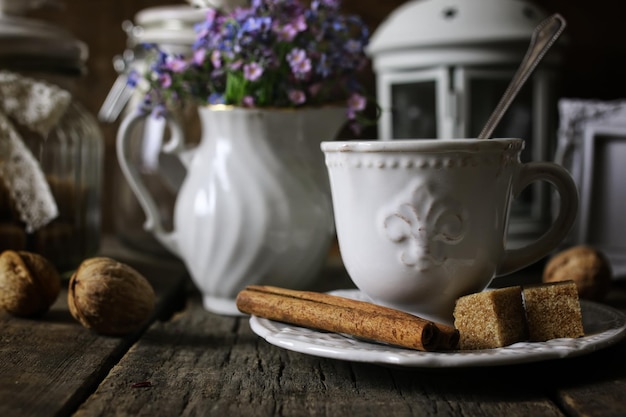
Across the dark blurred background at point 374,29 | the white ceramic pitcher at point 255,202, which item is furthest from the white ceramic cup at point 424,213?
the dark blurred background at point 374,29

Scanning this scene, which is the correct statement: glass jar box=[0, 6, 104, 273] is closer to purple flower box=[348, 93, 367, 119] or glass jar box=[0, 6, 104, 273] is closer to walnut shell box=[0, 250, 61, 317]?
walnut shell box=[0, 250, 61, 317]

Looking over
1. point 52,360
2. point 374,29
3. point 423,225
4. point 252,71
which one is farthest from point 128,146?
point 374,29

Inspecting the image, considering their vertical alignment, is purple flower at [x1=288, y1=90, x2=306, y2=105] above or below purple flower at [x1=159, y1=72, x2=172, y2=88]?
below

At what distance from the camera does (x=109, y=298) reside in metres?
0.75

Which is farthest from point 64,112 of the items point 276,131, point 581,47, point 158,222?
point 581,47

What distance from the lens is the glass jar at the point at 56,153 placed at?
100 centimetres

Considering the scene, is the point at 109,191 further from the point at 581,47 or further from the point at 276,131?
the point at 581,47

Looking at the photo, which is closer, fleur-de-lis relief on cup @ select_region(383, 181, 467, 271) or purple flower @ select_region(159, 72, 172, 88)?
fleur-de-lis relief on cup @ select_region(383, 181, 467, 271)

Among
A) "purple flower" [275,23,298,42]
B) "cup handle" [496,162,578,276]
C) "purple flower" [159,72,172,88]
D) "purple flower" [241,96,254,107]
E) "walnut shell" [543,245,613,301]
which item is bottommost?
"walnut shell" [543,245,613,301]

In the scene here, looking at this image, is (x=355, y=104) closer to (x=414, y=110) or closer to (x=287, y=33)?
(x=287, y=33)

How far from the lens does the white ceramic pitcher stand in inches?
34.3

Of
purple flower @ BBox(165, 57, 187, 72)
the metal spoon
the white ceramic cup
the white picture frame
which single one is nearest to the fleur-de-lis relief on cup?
the white ceramic cup

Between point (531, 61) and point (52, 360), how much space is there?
54cm

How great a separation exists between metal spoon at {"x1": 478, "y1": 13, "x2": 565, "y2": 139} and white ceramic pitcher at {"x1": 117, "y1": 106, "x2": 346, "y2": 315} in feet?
0.67
